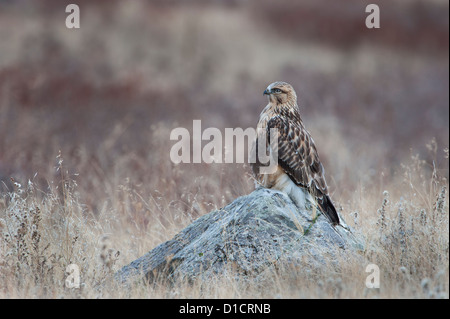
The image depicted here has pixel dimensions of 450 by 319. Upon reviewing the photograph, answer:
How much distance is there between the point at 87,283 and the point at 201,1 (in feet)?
68.7

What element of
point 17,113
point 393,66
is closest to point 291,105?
point 17,113

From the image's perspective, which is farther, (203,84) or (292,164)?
(203,84)

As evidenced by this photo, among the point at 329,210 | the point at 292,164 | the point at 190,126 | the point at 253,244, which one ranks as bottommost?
the point at 253,244

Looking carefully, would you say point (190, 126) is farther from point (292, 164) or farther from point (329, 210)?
point (329, 210)

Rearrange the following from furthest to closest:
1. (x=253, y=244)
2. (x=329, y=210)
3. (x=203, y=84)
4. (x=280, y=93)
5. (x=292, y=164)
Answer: (x=203, y=84), (x=280, y=93), (x=292, y=164), (x=329, y=210), (x=253, y=244)

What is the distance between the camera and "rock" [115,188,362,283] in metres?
4.85

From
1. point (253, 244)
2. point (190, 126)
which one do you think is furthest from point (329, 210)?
point (190, 126)

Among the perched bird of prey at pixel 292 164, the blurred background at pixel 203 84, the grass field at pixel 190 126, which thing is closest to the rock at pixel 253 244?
the grass field at pixel 190 126

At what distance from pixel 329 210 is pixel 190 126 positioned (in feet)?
30.0

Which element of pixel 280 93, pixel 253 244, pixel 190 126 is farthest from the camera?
pixel 190 126

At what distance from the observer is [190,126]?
14266 mm

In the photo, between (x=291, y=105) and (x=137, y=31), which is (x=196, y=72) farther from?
(x=291, y=105)

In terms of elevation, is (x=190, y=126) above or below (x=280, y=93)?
above

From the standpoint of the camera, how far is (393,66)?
849 inches
